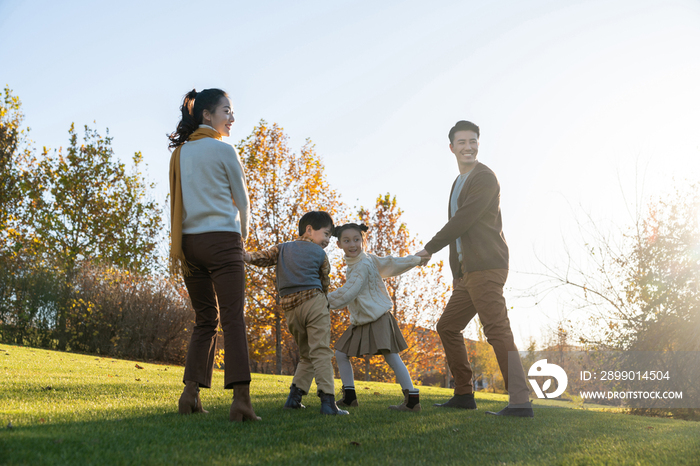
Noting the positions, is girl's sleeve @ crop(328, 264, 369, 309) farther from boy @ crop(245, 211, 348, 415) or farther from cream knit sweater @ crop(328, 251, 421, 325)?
boy @ crop(245, 211, 348, 415)

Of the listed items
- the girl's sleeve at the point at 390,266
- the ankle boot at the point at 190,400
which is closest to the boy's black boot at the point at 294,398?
the ankle boot at the point at 190,400

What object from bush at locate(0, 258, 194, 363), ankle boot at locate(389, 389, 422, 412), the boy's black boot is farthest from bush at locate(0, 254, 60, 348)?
ankle boot at locate(389, 389, 422, 412)

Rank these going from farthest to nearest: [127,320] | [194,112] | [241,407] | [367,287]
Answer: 1. [127,320]
2. [367,287]
3. [194,112]
4. [241,407]

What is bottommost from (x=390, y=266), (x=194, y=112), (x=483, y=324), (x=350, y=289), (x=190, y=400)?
(x=190, y=400)

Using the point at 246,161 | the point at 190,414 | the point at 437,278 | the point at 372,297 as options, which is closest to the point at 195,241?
the point at 190,414

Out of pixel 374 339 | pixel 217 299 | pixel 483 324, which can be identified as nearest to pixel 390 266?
pixel 374 339

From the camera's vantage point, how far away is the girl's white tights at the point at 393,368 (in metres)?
4.23

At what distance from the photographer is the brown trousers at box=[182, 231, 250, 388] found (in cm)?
305

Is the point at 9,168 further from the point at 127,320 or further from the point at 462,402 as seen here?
the point at 462,402

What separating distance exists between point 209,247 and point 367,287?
1824 millimetres

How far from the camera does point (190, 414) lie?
10.4 ft

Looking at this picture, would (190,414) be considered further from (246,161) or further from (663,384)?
(246,161)

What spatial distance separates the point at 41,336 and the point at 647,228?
17.3m

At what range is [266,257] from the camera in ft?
12.9
